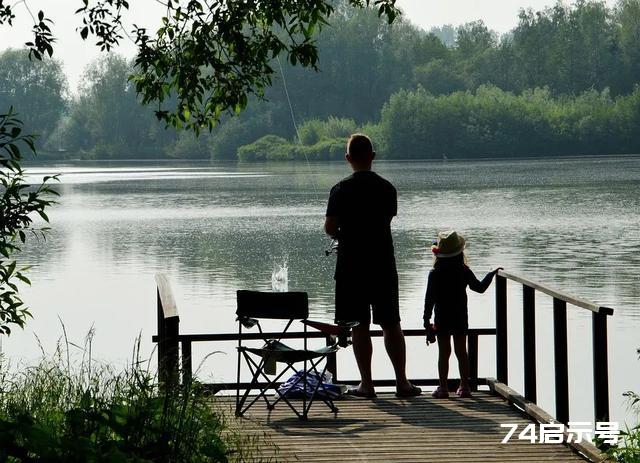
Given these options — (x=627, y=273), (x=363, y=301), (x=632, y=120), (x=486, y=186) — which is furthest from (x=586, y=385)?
(x=632, y=120)

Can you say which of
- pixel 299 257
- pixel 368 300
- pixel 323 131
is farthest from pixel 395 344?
pixel 323 131

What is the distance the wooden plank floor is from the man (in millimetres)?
363

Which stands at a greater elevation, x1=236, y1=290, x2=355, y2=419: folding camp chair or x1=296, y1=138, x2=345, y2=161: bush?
x1=236, y1=290, x2=355, y2=419: folding camp chair

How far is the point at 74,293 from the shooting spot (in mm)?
20312

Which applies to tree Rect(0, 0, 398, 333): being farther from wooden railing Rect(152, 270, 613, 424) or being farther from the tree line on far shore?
the tree line on far shore

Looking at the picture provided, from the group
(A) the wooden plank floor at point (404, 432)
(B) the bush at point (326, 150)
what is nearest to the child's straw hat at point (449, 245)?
(A) the wooden plank floor at point (404, 432)

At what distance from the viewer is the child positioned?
757 cm

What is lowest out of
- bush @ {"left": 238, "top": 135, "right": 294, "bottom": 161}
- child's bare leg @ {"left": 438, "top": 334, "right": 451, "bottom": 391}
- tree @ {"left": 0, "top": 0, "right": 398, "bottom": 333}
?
bush @ {"left": 238, "top": 135, "right": 294, "bottom": 161}

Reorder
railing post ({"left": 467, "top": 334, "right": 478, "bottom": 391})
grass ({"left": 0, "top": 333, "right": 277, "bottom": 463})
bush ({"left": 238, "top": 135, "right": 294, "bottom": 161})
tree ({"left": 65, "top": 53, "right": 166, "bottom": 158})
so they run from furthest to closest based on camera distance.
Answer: tree ({"left": 65, "top": 53, "right": 166, "bottom": 158}), bush ({"left": 238, "top": 135, "right": 294, "bottom": 161}), railing post ({"left": 467, "top": 334, "right": 478, "bottom": 391}), grass ({"left": 0, "top": 333, "right": 277, "bottom": 463})

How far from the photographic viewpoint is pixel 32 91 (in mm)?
119750

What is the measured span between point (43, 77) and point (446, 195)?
81402 mm

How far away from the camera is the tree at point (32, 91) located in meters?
120

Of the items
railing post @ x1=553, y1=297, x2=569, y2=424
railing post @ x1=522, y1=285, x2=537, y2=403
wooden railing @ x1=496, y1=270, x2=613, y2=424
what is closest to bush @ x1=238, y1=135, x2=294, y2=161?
wooden railing @ x1=496, y1=270, x2=613, y2=424

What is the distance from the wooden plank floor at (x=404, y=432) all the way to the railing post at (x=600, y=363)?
26 centimetres
